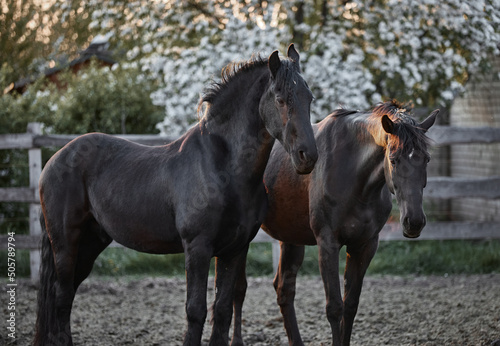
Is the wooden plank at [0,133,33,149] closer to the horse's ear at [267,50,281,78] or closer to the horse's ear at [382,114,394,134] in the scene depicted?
the horse's ear at [267,50,281,78]

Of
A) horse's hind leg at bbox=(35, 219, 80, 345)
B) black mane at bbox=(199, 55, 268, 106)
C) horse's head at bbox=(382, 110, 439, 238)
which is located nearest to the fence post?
horse's hind leg at bbox=(35, 219, 80, 345)

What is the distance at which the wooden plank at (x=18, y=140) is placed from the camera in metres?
7.38

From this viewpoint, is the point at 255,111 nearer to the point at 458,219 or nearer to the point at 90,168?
the point at 90,168

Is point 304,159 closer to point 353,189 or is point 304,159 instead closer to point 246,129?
point 246,129

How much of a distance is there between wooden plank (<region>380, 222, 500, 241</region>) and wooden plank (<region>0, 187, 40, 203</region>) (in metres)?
4.50

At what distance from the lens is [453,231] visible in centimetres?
744

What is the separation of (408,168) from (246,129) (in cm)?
95

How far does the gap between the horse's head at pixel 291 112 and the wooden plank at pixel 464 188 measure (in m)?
4.65

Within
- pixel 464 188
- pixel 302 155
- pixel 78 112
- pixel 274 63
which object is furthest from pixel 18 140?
pixel 464 188

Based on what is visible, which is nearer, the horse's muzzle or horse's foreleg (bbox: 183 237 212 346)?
the horse's muzzle

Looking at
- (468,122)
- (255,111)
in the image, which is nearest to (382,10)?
(468,122)

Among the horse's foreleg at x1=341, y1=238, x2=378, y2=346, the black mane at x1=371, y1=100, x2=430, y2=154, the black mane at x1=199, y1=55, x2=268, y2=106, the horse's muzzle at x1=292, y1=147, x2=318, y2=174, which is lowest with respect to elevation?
the horse's foreleg at x1=341, y1=238, x2=378, y2=346

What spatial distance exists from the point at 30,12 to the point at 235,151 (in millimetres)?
10464

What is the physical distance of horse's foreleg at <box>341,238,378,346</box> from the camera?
384 centimetres
